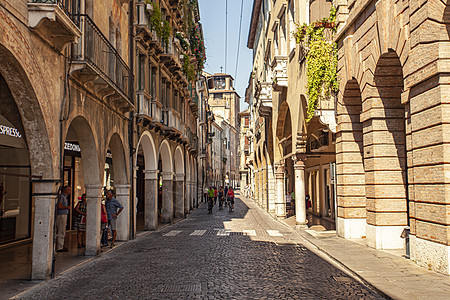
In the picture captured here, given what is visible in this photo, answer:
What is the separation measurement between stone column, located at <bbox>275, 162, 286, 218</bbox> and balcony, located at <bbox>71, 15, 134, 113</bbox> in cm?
1273

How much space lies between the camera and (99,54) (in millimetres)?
11594

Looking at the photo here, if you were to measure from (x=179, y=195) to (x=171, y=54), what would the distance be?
8.89 metres

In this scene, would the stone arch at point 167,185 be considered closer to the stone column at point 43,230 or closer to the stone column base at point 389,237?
the stone column base at point 389,237

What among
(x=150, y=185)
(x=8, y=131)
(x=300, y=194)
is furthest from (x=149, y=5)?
(x=300, y=194)

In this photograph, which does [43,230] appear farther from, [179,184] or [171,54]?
[179,184]

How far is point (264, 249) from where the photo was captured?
12.8m

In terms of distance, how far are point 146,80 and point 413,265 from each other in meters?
12.4

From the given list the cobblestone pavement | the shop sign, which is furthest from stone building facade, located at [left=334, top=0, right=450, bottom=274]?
the shop sign

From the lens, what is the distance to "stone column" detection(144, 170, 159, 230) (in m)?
18.6

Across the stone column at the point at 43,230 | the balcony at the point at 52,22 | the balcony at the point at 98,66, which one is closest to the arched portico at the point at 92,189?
the balcony at the point at 98,66

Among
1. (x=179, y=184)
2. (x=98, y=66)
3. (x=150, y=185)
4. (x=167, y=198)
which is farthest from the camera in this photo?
(x=179, y=184)

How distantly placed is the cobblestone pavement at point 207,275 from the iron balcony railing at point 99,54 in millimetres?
4655

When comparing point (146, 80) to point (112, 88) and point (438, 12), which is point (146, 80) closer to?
point (112, 88)

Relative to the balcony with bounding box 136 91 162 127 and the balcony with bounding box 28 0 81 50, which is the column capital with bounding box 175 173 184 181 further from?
the balcony with bounding box 28 0 81 50
